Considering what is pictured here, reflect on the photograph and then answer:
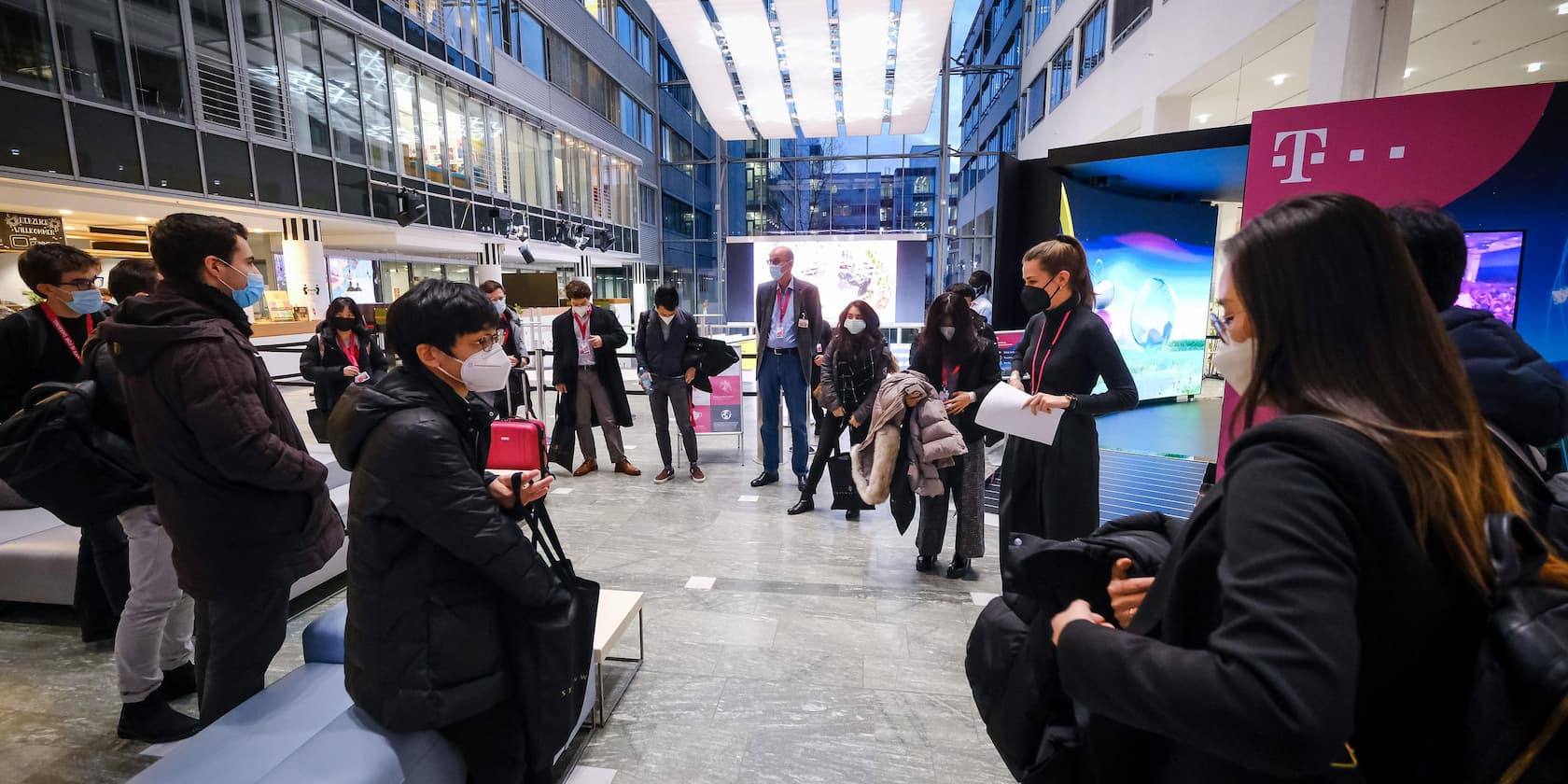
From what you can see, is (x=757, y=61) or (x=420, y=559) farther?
(x=757, y=61)

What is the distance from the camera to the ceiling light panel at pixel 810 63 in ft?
20.6

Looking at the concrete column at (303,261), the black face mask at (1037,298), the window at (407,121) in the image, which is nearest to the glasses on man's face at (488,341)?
the black face mask at (1037,298)

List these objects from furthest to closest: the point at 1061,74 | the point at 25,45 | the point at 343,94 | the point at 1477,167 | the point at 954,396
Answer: the point at 1061,74 → the point at 343,94 → the point at 25,45 → the point at 954,396 → the point at 1477,167

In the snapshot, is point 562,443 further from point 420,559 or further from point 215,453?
point 420,559

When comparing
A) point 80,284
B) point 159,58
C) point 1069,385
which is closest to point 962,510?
point 1069,385

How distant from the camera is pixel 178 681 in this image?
8.46 feet

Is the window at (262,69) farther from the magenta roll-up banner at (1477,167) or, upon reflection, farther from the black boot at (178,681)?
the magenta roll-up banner at (1477,167)

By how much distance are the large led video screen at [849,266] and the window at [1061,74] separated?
6.77 meters

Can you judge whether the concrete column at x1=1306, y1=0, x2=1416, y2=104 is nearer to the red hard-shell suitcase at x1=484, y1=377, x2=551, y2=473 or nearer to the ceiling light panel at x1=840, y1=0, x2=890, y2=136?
the ceiling light panel at x1=840, y1=0, x2=890, y2=136

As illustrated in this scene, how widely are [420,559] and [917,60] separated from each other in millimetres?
7710

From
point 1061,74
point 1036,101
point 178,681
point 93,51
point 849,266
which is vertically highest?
point 1036,101

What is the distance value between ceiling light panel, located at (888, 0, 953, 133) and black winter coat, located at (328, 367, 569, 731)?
6.18m

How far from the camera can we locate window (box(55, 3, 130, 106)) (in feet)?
24.7

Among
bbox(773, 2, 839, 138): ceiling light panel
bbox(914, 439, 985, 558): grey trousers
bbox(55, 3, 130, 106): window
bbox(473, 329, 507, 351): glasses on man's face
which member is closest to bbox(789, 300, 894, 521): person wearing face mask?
bbox(914, 439, 985, 558): grey trousers
